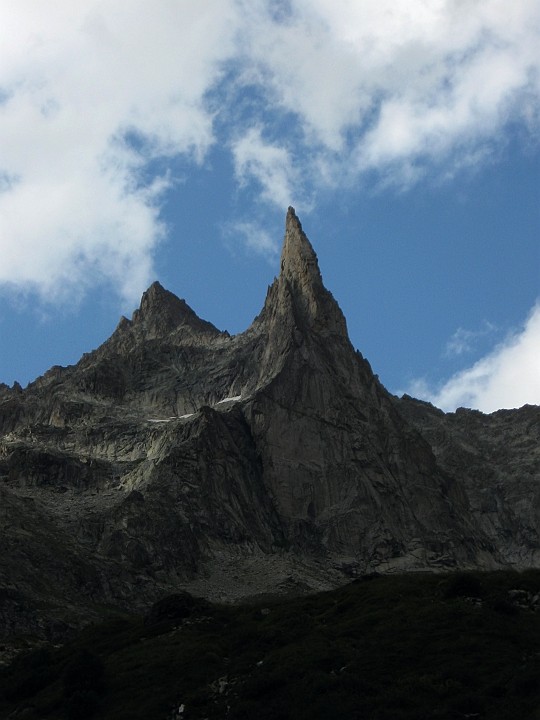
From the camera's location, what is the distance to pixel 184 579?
198 metres

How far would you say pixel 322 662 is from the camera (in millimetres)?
77375

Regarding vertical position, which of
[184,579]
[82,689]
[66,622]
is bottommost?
[82,689]

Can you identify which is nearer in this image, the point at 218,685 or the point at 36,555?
the point at 218,685

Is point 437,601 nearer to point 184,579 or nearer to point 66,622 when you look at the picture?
point 66,622

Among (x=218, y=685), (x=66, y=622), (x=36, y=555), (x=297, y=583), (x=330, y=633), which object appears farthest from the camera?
(x=297, y=583)

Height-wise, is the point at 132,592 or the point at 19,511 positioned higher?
the point at 19,511

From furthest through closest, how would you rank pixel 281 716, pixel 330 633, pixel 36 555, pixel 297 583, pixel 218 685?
pixel 297 583 → pixel 36 555 → pixel 330 633 → pixel 218 685 → pixel 281 716

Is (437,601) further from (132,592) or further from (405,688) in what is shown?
(132,592)

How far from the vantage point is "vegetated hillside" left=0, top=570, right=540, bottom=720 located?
69750 mm

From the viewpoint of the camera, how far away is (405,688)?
70.7 metres

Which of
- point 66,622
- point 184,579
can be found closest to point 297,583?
point 184,579

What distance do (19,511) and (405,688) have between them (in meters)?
137

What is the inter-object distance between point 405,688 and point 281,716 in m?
7.22

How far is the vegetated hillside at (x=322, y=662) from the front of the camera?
69750 millimetres
